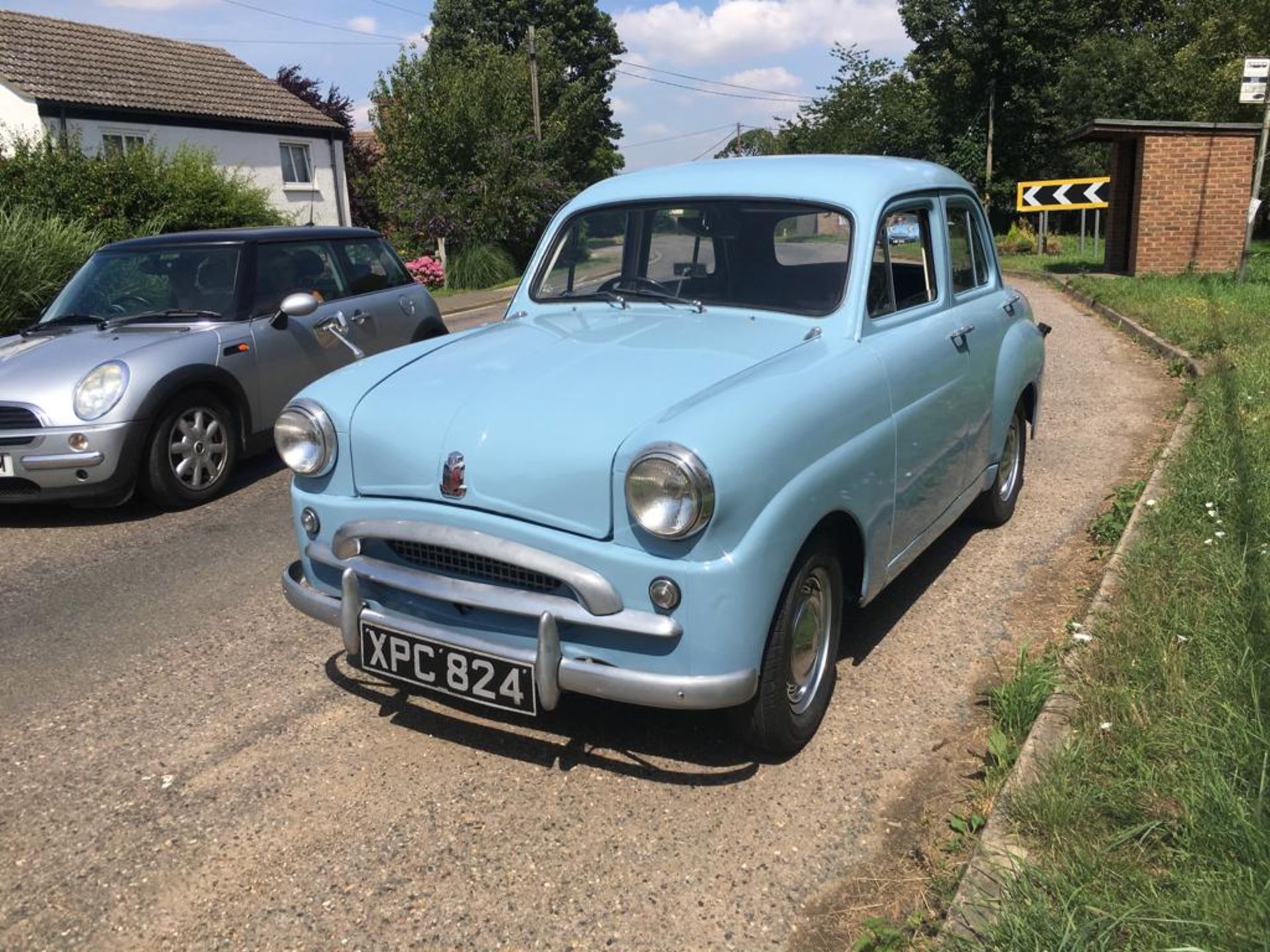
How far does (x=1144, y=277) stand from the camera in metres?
16.7

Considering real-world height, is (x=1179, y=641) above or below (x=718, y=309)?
below

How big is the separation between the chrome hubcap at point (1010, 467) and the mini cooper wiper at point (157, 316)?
15.7 feet

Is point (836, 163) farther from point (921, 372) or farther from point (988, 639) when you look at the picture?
point (988, 639)

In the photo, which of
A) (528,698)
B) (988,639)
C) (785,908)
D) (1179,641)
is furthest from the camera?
(988,639)

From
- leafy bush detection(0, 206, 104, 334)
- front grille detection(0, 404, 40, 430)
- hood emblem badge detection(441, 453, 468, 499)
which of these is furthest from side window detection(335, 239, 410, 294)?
hood emblem badge detection(441, 453, 468, 499)

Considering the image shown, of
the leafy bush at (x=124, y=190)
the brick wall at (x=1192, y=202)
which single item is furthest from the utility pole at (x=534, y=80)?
the brick wall at (x=1192, y=202)

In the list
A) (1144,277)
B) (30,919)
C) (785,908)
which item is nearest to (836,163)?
(785,908)

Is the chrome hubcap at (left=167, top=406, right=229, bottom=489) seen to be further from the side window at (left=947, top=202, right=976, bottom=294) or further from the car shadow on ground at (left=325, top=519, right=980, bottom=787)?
the side window at (left=947, top=202, right=976, bottom=294)

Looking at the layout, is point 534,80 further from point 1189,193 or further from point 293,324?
point 293,324

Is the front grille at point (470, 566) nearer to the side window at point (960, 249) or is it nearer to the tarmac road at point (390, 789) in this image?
the tarmac road at point (390, 789)

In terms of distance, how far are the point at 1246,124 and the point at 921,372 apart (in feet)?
54.6

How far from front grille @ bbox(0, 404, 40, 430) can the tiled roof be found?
19.8 m

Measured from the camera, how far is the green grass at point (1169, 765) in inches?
86.6

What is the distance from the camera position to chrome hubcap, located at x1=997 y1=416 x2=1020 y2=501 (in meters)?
5.32
